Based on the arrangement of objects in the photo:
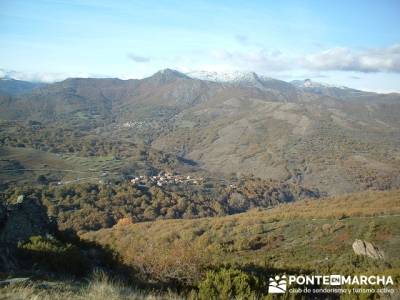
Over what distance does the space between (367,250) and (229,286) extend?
15.6m

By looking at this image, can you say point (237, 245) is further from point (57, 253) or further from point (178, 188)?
point (178, 188)

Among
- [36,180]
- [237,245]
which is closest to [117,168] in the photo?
[36,180]

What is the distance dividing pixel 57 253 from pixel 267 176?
171m

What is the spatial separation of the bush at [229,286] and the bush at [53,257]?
4313 mm

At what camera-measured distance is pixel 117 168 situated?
130750 millimetres

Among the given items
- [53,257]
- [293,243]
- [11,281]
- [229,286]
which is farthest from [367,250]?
[11,281]

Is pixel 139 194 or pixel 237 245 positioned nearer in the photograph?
pixel 237 245

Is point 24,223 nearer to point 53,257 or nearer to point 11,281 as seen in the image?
point 53,257

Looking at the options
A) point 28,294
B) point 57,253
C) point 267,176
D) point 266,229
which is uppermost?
point 28,294

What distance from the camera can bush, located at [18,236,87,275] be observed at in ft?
39.1
